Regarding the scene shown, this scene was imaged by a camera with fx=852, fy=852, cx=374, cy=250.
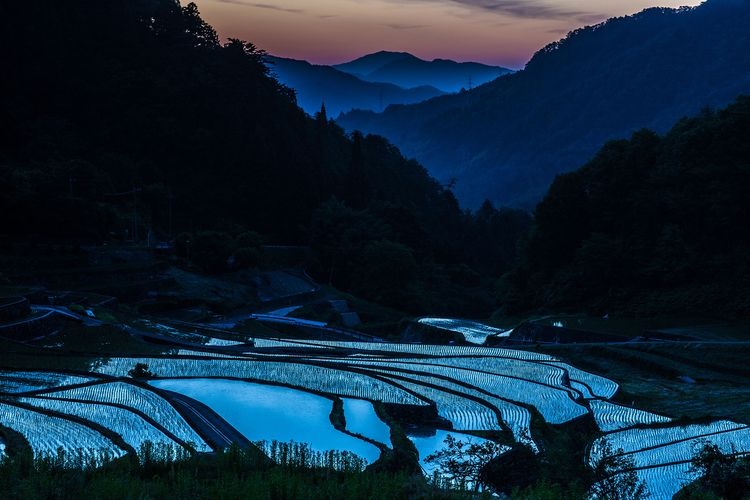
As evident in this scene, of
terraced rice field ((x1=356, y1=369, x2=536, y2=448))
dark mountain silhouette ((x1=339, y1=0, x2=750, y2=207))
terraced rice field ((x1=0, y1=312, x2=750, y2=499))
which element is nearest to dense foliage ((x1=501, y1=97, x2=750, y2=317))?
terraced rice field ((x1=0, y1=312, x2=750, y2=499))

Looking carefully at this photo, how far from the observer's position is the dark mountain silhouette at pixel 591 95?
139500 mm

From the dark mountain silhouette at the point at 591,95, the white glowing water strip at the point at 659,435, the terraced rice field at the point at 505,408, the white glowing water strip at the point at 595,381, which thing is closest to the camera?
the terraced rice field at the point at 505,408

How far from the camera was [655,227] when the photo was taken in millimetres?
46844

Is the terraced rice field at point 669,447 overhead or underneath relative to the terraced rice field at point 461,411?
overhead

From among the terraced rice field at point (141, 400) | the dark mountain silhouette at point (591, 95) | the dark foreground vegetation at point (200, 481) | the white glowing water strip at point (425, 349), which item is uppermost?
the dark mountain silhouette at point (591, 95)

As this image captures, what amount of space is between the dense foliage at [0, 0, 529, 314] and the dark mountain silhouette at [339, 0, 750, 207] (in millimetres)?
68501

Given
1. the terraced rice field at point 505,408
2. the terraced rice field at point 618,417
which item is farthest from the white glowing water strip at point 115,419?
the terraced rice field at point 618,417

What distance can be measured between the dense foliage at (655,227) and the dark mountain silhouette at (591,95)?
3344 inches

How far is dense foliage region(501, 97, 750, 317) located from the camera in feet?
140

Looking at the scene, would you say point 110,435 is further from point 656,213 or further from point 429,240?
point 429,240

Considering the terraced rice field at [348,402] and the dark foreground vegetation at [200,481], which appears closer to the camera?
the dark foreground vegetation at [200,481]

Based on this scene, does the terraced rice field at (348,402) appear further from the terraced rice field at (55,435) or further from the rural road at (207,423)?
the rural road at (207,423)

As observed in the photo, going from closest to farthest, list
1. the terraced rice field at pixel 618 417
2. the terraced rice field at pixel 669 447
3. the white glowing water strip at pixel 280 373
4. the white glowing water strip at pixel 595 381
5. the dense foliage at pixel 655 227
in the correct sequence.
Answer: the terraced rice field at pixel 669 447, the terraced rice field at pixel 618 417, the white glowing water strip at pixel 280 373, the white glowing water strip at pixel 595 381, the dense foliage at pixel 655 227

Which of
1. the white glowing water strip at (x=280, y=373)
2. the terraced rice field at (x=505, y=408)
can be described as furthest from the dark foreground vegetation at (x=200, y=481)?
the white glowing water strip at (x=280, y=373)
